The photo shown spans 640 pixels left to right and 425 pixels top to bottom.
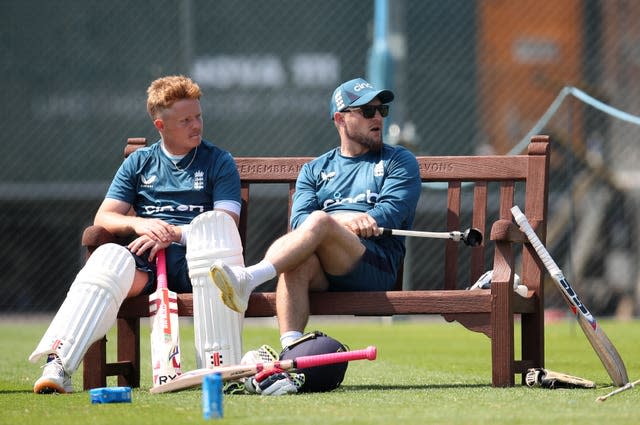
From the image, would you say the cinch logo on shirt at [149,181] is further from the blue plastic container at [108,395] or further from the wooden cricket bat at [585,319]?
the wooden cricket bat at [585,319]

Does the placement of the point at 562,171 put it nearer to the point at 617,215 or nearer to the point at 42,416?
the point at 617,215

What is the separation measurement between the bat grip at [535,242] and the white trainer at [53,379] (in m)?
1.78

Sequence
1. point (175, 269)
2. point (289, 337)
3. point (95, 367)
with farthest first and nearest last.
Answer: point (175, 269), point (95, 367), point (289, 337)

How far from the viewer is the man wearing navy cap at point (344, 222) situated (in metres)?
5.10

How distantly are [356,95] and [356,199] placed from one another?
17.4 inches

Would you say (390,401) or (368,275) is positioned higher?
(368,275)

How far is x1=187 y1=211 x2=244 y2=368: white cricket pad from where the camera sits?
5176mm

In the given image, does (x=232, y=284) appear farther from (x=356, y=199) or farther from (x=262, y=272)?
(x=356, y=199)

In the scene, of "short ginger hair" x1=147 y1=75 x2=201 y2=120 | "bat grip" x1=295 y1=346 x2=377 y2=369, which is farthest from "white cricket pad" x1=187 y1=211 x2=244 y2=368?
"short ginger hair" x1=147 y1=75 x2=201 y2=120

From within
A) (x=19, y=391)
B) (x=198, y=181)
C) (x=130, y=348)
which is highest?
(x=198, y=181)

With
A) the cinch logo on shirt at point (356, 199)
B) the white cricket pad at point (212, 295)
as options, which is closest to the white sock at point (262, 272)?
the white cricket pad at point (212, 295)

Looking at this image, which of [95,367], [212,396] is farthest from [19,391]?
[212,396]

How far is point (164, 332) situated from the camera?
521cm

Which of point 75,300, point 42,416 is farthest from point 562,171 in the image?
point 42,416
